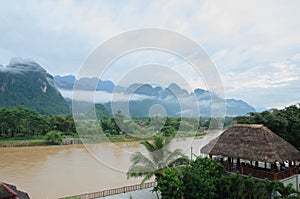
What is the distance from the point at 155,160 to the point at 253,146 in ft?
11.6

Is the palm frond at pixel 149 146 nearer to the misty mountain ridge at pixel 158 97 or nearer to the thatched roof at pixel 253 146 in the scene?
the misty mountain ridge at pixel 158 97

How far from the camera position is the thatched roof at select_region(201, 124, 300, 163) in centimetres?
839

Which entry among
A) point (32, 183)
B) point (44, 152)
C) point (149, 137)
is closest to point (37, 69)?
point (44, 152)

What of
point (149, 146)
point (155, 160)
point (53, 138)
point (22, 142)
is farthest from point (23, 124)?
point (155, 160)

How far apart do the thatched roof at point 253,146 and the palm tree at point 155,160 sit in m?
1.52

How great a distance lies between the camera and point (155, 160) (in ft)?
30.7

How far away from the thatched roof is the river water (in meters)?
1.73

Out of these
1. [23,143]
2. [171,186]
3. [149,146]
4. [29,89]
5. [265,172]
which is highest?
[29,89]

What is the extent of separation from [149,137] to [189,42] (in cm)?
463

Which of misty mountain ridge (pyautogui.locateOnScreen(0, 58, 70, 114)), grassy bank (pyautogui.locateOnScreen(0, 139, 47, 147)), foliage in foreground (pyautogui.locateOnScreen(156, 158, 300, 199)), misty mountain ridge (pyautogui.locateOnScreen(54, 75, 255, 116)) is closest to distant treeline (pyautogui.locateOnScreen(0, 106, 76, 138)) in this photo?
grassy bank (pyautogui.locateOnScreen(0, 139, 47, 147))

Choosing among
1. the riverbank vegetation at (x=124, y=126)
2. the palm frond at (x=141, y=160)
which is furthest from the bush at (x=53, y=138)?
the palm frond at (x=141, y=160)

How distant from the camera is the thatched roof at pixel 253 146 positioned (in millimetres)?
8391

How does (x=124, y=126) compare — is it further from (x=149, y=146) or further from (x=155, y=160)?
(x=155, y=160)

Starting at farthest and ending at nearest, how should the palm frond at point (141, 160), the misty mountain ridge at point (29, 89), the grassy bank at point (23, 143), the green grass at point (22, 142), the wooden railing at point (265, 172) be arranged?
the misty mountain ridge at point (29, 89), the green grass at point (22, 142), the grassy bank at point (23, 143), the palm frond at point (141, 160), the wooden railing at point (265, 172)
